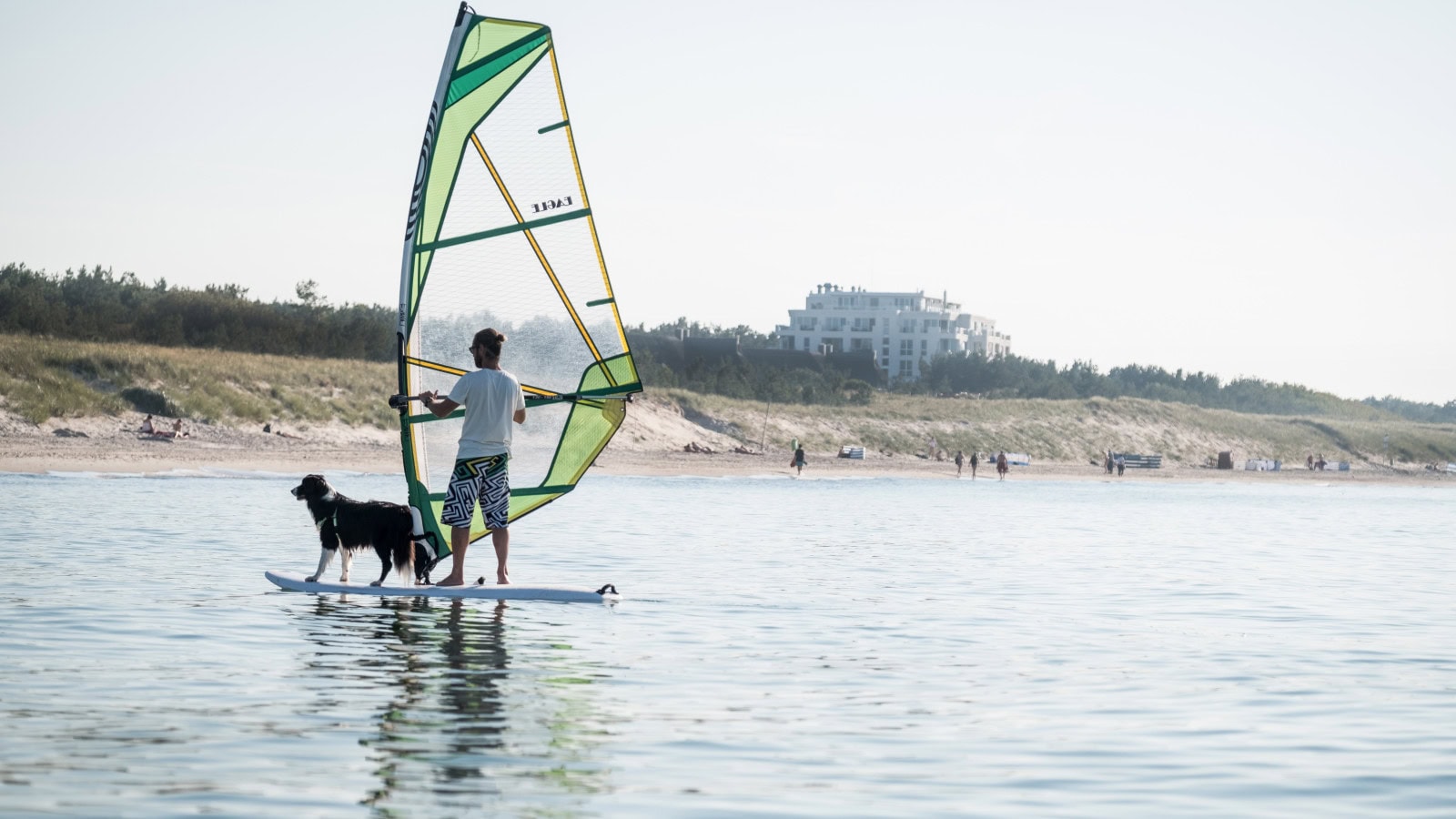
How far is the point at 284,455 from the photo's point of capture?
31.0 metres

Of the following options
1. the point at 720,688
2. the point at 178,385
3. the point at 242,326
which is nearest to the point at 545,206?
the point at 720,688

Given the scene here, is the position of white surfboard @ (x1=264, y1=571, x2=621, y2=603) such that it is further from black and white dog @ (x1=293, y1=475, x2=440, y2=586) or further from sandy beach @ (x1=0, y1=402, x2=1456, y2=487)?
sandy beach @ (x1=0, y1=402, x2=1456, y2=487)

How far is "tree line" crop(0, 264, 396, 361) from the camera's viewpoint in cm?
3956

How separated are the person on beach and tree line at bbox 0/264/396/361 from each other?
1268 inches

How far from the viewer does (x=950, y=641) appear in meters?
9.39

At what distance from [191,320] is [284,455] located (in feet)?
52.2

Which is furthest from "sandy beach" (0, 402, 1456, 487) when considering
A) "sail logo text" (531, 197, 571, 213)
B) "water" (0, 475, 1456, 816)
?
"sail logo text" (531, 197, 571, 213)

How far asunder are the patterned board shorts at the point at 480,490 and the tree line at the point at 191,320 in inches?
1267

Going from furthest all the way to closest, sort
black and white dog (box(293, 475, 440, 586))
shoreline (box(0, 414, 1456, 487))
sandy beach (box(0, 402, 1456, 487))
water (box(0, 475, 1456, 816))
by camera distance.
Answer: sandy beach (box(0, 402, 1456, 487)) → shoreline (box(0, 414, 1456, 487)) → black and white dog (box(293, 475, 440, 586)) → water (box(0, 475, 1456, 816))

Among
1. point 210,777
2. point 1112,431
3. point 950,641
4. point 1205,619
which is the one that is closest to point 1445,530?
point 1205,619

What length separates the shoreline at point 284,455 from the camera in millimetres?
27016

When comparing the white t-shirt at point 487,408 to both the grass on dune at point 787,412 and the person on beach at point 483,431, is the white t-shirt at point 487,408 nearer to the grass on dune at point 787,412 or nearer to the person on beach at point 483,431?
the person on beach at point 483,431

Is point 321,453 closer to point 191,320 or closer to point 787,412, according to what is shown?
point 191,320

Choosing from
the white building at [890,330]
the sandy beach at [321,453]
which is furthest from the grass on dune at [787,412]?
the white building at [890,330]
